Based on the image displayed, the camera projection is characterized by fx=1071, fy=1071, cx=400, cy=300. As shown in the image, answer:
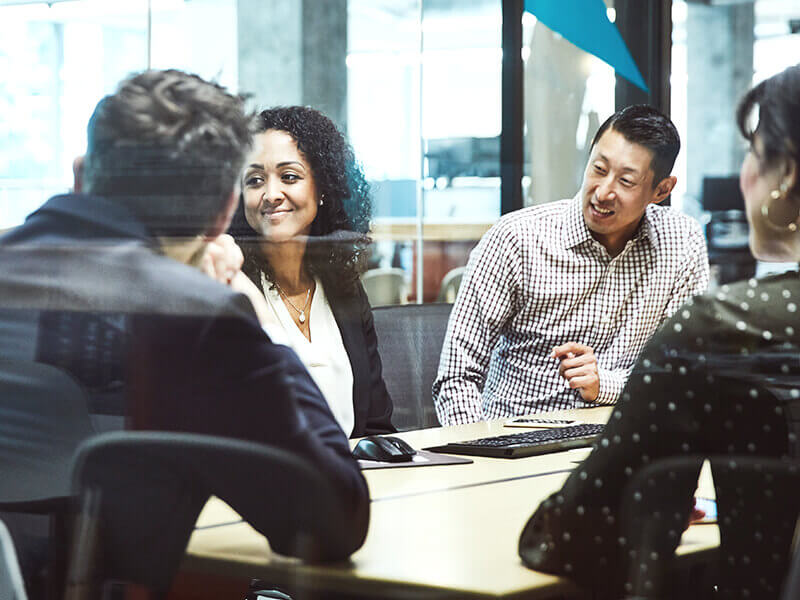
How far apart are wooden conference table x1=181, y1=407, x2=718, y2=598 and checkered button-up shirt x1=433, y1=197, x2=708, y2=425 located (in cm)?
126

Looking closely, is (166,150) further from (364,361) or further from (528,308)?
(528,308)

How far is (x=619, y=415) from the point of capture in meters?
1.15

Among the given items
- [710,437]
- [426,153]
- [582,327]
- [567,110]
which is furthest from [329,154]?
[567,110]

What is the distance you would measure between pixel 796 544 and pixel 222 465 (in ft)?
2.10

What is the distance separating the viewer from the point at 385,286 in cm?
296

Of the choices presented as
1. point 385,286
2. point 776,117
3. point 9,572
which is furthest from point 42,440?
point 385,286

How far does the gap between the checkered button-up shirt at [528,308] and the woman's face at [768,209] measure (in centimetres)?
146

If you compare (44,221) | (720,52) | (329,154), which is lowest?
(44,221)

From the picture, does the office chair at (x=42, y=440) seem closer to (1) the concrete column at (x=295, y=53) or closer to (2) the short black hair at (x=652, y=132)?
(1) the concrete column at (x=295, y=53)

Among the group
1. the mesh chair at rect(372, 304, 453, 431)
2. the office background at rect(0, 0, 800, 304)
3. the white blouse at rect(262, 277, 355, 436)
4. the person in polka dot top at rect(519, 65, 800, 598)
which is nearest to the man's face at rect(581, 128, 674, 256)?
the office background at rect(0, 0, 800, 304)

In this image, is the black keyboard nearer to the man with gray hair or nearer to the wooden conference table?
the wooden conference table

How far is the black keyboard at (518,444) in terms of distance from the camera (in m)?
1.75

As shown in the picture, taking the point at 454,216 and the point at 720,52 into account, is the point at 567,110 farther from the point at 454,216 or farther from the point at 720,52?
the point at 720,52

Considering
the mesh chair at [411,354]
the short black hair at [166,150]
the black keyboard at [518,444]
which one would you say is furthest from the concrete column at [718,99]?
the mesh chair at [411,354]
